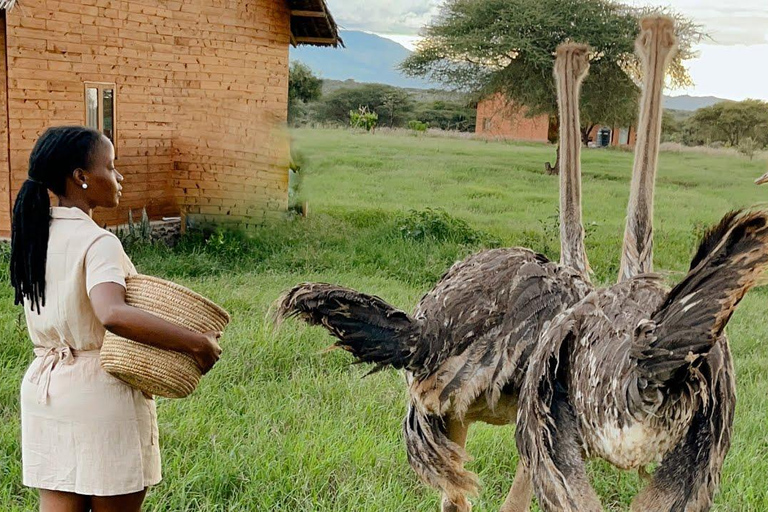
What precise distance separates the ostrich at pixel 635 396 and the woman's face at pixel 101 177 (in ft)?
2.93

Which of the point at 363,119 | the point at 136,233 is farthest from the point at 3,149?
the point at 363,119

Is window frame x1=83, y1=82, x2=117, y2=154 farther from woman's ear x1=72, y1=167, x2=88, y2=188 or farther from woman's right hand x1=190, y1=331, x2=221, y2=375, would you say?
woman's right hand x1=190, y1=331, x2=221, y2=375

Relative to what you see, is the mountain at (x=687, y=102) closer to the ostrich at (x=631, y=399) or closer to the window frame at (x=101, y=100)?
the window frame at (x=101, y=100)

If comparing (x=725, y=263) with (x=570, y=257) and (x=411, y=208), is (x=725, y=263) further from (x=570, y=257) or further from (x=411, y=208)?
(x=411, y=208)

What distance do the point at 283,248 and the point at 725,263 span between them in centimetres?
556

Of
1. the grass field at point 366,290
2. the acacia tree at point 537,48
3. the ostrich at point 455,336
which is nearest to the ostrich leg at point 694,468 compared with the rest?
the ostrich at point 455,336

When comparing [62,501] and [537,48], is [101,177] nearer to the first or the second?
[62,501]

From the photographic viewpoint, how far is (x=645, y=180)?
2289 millimetres

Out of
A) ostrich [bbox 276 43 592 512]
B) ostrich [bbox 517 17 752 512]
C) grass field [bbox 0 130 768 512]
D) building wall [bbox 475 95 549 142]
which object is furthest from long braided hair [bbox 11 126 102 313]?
building wall [bbox 475 95 549 142]

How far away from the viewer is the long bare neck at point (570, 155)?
238cm

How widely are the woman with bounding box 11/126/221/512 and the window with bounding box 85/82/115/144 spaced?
4.61 m

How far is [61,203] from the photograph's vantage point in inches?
63.1

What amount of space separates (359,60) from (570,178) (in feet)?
20.0

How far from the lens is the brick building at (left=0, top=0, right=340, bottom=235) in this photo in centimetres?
560
